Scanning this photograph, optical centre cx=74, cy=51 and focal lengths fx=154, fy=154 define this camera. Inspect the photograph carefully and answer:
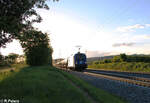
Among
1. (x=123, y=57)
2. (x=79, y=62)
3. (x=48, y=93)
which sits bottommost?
(x=48, y=93)

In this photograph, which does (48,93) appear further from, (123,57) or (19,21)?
(123,57)

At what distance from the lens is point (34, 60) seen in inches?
1870

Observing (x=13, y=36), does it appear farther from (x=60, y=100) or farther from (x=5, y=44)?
(x=60, y=100)

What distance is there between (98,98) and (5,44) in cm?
623

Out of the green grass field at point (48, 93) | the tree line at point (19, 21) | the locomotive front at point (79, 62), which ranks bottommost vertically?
the green grass field at point (48, 93)

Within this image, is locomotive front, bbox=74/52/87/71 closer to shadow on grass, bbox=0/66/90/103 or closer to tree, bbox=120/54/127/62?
tree, bbox=120/54/127/62

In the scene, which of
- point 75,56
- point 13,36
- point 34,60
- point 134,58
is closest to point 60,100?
point 13,36

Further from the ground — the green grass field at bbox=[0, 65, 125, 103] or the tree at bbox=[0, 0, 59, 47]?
the tree at bbox=[0, 0, 59, 47]

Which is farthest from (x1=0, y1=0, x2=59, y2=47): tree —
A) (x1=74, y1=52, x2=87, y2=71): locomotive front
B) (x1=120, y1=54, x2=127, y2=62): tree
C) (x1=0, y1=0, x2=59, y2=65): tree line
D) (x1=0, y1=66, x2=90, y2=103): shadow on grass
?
(x1=120, y1=54, x2=127, y2=62): tree

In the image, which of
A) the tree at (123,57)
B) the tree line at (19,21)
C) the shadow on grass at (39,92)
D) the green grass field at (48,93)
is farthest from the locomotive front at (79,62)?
the tree line at (19,21)

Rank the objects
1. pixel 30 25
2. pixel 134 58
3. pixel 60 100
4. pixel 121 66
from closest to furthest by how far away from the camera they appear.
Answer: pixel 60 100, pixel 30 25, pixel 121 66, pixel 134 58

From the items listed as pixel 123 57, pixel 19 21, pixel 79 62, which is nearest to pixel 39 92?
pixel 19 21

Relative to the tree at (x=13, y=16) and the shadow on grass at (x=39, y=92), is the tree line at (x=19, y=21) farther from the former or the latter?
the shadow on grass at (x=39, y=92)

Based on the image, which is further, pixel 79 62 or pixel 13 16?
pixel 79 62
